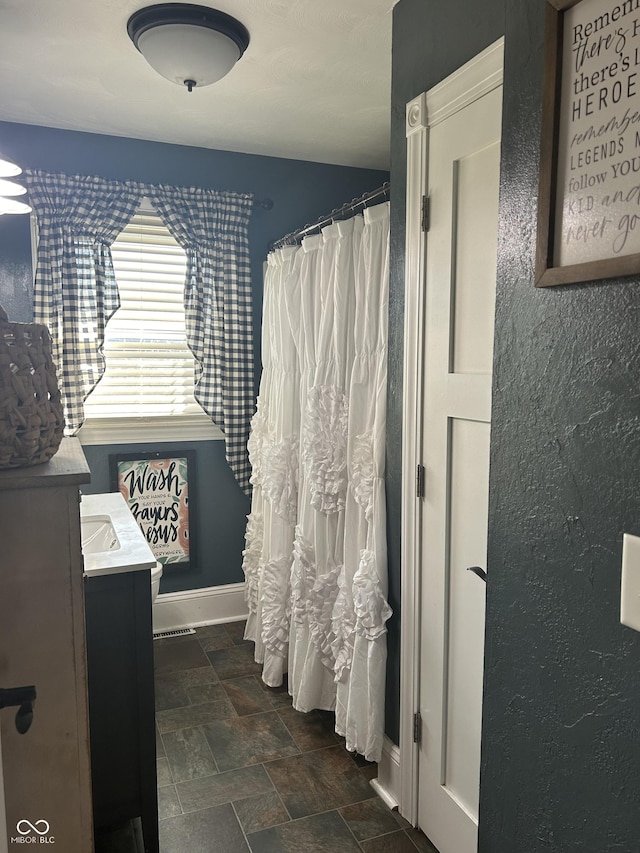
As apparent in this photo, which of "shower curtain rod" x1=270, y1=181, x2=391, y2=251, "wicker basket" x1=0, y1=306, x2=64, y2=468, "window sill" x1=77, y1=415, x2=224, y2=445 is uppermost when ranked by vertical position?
"shower curtain rod" x1=270, y1=181, x2=391, y2=251

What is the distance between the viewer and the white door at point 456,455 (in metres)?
1.66

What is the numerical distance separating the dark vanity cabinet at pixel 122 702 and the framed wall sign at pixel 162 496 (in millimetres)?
1599

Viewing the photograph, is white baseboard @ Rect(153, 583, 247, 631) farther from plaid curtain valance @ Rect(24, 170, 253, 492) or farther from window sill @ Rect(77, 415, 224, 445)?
window sill @ Rect(77, 415, 224, 445)

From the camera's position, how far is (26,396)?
1.02m

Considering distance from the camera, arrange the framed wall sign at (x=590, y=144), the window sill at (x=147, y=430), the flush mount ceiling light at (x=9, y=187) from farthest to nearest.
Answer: the window sill at (x=147, y=430) → the flush mount ceiling light at (x=9, y=187) → the framed wall sign at (x=590, y=144)

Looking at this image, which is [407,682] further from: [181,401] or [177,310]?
[177,310]

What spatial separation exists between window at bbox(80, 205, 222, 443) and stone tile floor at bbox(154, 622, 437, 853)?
121cm

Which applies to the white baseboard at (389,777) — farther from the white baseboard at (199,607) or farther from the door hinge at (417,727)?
the white baseboard at (199,607)

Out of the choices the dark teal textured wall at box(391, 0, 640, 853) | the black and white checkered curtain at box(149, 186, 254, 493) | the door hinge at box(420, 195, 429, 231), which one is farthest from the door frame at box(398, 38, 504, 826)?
the black and white checkered curtain at box(149, 186, 254, 493)

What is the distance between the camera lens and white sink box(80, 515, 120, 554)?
2.23m

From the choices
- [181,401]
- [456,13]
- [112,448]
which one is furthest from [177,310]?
[456,13]

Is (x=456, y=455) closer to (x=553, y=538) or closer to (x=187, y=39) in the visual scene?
(x=553, y=538)

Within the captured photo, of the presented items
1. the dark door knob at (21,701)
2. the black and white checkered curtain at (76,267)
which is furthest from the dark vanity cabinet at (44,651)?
the black and white checkered curtain at (76,267)

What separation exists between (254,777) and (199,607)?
134 cm
